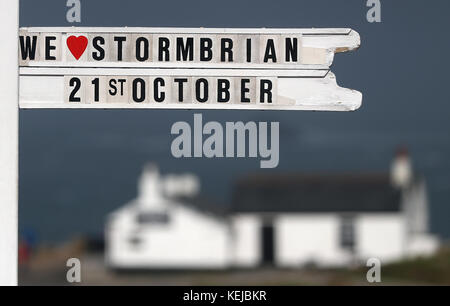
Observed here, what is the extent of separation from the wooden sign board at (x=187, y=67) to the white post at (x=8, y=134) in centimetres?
24

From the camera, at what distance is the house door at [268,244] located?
38.5 meters

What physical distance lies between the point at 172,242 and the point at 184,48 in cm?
3636

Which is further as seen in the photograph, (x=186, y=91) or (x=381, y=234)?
(x=381, y=234)

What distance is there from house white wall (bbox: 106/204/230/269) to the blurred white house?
0.05 m

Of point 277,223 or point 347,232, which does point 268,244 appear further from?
point 347,232

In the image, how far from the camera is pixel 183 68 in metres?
5.44

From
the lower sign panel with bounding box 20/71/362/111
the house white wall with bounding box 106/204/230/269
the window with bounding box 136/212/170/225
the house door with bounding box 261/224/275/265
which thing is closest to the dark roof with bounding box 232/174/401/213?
the house door with bounding box 261/224/275/265

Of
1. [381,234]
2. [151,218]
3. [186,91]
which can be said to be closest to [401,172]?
[381,234]

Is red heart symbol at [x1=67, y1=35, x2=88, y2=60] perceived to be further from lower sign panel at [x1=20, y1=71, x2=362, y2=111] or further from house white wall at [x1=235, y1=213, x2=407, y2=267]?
house white wall at [x1=235, y1=213, x2=407, y2=267]

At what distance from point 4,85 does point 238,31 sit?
5.18 feet

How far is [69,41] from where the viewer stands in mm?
5453

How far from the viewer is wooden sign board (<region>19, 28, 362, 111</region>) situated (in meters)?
5.41

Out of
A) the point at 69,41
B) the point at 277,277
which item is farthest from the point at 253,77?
the point at 277,277

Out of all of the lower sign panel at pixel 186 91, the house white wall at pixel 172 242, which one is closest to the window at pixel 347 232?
the house white wall at pixel 172 242
